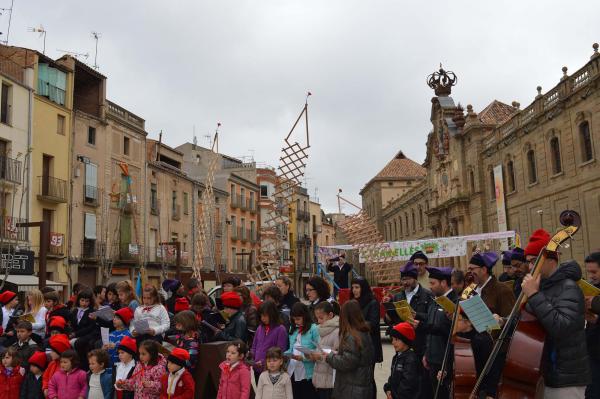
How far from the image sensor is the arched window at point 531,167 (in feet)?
104

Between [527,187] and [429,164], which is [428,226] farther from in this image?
[527,187]

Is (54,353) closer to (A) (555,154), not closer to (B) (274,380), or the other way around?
(B) (274,380)

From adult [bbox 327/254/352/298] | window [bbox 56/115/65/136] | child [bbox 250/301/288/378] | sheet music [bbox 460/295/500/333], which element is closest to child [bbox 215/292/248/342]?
child [bbox 250/301/288/378]

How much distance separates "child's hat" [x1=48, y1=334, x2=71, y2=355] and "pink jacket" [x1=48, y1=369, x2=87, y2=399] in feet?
1.02

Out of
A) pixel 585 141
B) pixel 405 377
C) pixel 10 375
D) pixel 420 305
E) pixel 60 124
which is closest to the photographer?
pixel 405 377

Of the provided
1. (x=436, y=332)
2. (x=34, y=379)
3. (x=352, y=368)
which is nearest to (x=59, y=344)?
(x=34, y=379)

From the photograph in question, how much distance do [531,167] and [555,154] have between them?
2648 millimetres

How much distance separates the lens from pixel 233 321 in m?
7.66

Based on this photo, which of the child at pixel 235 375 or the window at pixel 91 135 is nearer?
the child at pixel 235 375

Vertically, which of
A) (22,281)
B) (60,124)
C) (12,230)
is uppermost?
(60,124)

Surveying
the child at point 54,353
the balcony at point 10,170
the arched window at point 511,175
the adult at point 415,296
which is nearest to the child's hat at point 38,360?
the child at point 54,353

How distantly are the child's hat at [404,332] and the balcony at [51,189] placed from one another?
2378cm

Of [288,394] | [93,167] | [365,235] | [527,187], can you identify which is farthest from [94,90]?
[288,394]

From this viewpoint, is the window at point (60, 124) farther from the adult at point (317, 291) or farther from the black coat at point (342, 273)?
the adult at point (317, 291)
